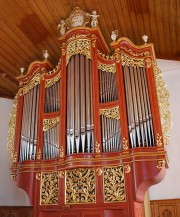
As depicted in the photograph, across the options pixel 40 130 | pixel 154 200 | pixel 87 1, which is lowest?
pixel 154 200

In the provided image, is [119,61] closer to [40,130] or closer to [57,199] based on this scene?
[40,130]

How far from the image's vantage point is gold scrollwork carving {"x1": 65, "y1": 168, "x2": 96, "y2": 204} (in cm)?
536

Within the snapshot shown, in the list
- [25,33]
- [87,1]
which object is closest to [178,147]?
[87,1]

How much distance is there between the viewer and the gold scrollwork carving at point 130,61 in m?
6.10

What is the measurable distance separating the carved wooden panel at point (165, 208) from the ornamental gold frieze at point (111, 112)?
2481 mm

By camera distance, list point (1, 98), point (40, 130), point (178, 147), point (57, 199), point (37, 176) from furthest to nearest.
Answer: point (1, 98) < point (178, 147) < point (40, 130) < point (37, 176) < point (57, 199)

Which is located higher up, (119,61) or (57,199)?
(119,61)

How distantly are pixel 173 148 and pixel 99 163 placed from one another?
2395mm

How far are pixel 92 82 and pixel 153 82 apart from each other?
50.1 inches

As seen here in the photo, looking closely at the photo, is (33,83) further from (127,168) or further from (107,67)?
(127,168)

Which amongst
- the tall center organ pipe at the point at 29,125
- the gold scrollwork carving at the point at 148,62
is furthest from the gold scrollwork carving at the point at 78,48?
the gold scrollwork carving at the point at 148,62

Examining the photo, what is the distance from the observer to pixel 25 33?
701cm

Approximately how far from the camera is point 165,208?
664cm

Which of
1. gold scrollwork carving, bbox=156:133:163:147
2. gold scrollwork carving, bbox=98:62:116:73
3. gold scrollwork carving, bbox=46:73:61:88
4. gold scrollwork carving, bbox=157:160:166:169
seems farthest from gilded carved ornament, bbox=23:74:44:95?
gold scrollwork carving, bbox=157:160:166:169
